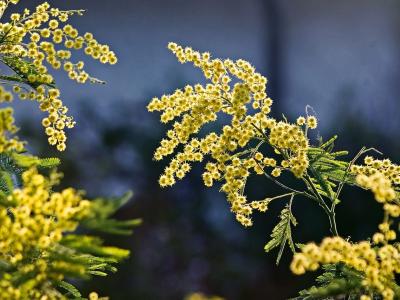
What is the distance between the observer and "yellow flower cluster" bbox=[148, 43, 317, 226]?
329 cm

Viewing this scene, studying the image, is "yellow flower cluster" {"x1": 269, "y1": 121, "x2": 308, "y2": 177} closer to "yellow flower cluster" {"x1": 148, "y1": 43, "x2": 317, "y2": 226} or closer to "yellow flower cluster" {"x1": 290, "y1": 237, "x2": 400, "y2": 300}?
"yellow flower cluster" {"x1": 148, "y1": 43, "x2": 317, "y2": 226}

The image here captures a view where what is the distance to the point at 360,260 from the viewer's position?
110 inches

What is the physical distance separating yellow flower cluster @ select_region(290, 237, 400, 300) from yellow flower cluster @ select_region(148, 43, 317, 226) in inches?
22.1

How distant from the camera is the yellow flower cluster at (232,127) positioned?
329cm

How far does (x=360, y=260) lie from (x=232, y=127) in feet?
3.01

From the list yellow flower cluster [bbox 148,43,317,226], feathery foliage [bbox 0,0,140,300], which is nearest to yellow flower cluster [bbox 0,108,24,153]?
feathery foliage [bbox 0,0,140,300]

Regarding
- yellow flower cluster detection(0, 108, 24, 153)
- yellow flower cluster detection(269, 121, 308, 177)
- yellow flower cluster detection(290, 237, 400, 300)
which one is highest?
yellow flower cluster detection(269, 121, 308, 177)

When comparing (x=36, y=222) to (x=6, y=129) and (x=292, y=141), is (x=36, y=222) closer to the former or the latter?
(x=6, y=129)

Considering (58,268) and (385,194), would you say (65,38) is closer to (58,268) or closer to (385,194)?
(58,268)

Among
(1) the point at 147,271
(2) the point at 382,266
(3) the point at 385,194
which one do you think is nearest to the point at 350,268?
(2) the point at 382,266

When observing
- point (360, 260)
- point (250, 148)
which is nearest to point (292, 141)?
point (250, 148)

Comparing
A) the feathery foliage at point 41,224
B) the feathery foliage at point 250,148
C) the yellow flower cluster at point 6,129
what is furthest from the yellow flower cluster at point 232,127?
the yellow flower cluster at point 6,129

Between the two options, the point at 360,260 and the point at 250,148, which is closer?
the point at 360,260

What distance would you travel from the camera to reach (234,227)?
11.4 metres
